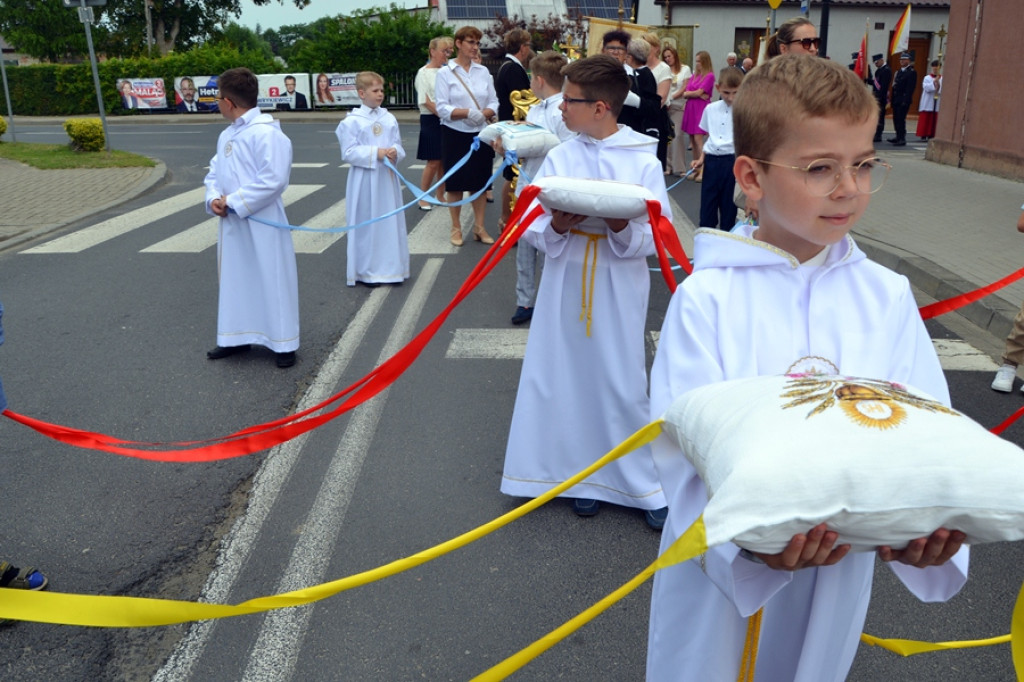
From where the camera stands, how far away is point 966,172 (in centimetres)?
1547

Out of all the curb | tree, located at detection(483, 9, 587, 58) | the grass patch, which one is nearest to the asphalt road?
the curb

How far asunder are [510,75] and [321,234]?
2868mm

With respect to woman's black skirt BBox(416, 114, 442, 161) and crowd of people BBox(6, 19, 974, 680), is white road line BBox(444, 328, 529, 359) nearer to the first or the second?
crowd of people BBox(6, 19, 974, 680)

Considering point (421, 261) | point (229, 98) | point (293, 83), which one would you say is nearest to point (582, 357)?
point (229, 98)

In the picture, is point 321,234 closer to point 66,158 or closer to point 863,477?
point 863,477

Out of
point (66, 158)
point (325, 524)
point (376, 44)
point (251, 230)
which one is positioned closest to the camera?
point (325, 524)

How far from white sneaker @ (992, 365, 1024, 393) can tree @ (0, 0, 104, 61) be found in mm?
60643

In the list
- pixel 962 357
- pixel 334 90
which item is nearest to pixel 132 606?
pixel 962 357

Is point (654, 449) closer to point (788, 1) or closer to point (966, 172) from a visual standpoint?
point (966, 172)

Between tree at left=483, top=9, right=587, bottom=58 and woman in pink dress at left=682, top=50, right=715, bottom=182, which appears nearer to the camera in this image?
woman in pink dress at left=682, top=50, right=715, bottom=182

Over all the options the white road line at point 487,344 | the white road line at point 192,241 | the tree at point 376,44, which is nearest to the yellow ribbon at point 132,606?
the white road line at point 487,344

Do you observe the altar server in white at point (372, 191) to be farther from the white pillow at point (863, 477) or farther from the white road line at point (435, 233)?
the white pillow at point (863, 477)

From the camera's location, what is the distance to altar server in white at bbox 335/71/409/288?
8344 mm

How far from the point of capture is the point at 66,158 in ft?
60.6
